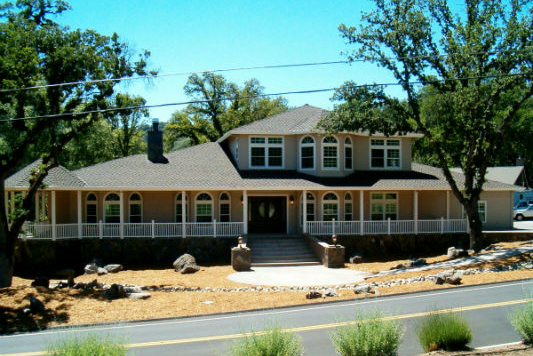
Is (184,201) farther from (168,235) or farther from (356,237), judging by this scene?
(356,237)

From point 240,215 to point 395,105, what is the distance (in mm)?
10206

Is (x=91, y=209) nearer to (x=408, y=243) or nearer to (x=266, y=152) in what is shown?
(x=266, y=152)

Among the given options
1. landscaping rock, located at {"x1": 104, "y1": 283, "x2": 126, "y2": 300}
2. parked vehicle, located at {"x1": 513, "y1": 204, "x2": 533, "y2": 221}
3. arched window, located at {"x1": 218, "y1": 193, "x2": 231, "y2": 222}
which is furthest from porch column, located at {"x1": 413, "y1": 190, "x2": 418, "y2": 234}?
parked vehicle, located at {"x1": 513, "y1": 204, "x2": 533, "y2": 221}

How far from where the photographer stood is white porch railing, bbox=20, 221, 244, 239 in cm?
2288

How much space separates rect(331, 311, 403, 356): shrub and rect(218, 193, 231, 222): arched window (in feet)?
62.5

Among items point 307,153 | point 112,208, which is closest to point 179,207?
point 112,208

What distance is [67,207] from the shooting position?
1008 inches

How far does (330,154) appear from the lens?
89.3 feet

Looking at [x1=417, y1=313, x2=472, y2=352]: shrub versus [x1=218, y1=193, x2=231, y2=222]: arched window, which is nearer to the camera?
[x1=417, y1=313, x2=472, y2=352]: shrub

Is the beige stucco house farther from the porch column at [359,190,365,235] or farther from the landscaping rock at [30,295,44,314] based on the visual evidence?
the landscaping rock at [30,295,44,314]

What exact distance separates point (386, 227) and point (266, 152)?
309 inches

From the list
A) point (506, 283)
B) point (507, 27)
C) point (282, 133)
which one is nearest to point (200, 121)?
point (282, 133)

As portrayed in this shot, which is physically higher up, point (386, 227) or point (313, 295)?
point (386, 227)

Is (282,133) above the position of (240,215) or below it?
above
